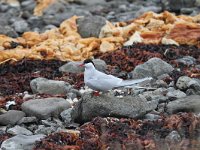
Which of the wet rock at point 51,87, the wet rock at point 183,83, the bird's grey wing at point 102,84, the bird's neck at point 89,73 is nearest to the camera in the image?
the bird's grey wing at point 102,84

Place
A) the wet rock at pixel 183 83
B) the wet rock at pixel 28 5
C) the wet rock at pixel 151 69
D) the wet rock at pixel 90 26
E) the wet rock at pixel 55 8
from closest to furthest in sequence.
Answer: the wet rock at pixel 183 83
the wet rock at pixel 151 69
the wet rock at pixel 90 26
the wet rock at pixel 55 8
the wet rock at pixel 28 5

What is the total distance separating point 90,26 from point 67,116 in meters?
6.20

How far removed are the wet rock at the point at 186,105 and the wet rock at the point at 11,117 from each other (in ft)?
6.35

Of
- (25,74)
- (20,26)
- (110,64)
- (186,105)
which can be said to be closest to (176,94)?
(186,105)

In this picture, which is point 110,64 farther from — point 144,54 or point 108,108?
point 108,108

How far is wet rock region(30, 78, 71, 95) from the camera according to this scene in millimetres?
10469

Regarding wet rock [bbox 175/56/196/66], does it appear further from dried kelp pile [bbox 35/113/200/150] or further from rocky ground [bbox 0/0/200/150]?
dried kelp pile [bbox 35/113/200/150]

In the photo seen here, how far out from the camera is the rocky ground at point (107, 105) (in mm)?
7887

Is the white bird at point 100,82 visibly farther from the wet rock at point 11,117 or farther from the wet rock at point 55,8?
the wet rock at point 55,8

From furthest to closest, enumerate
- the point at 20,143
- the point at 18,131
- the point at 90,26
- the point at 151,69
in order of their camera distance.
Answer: the point at 90,26 → the point at 151,69 → the point at 18,131 → the point at 20,143

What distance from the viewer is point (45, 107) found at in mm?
9203

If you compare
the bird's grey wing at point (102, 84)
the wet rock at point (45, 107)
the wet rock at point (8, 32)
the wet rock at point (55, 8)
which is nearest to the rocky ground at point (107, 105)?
the wet rock at point (45, 107)

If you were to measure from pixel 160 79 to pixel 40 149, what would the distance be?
144 inches

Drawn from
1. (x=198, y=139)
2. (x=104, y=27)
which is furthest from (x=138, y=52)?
(x=198, y=139)
